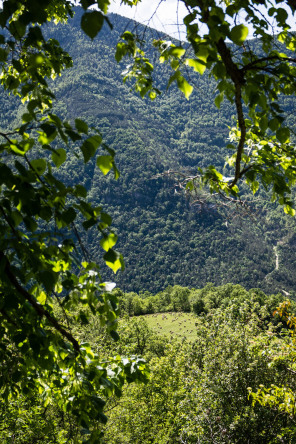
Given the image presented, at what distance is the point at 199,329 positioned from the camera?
16.1m

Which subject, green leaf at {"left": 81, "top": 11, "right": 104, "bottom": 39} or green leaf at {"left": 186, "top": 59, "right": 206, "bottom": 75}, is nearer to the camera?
green leaf at {"left": 81, "top": 11, "right": 104, "bottom": 39}

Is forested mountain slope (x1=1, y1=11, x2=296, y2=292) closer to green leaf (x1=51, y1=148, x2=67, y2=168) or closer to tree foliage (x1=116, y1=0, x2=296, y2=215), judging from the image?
tree foliage (x1=116, y1=0, x2=296, y2=215)

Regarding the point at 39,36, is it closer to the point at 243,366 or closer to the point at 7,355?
the point at 7,355

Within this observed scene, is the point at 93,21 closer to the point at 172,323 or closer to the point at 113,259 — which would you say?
the point at 113,259

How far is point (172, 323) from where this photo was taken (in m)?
64.1

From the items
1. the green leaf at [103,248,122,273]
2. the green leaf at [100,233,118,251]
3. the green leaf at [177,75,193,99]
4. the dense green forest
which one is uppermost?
the green leaf at [177,75,193,99]

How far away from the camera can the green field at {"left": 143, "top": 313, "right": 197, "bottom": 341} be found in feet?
192

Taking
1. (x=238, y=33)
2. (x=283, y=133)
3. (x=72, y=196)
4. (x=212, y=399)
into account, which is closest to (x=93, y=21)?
(x=238, y=33)

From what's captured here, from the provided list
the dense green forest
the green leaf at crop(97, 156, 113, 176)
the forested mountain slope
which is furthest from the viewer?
the forested mountain slope

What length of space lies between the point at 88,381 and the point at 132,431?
14923 millimetres

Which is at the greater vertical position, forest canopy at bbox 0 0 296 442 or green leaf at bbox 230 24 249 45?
green leaf at bbox 230 24 249 45

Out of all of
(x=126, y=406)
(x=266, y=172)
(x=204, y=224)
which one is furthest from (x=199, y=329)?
(x=204, y=224)

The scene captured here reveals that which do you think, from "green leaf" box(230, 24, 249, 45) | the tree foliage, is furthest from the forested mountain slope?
"green leaf" box(230, 24, 249, 45)

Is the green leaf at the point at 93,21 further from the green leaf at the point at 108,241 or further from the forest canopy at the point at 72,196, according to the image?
the green leaf at the point at 108,241
